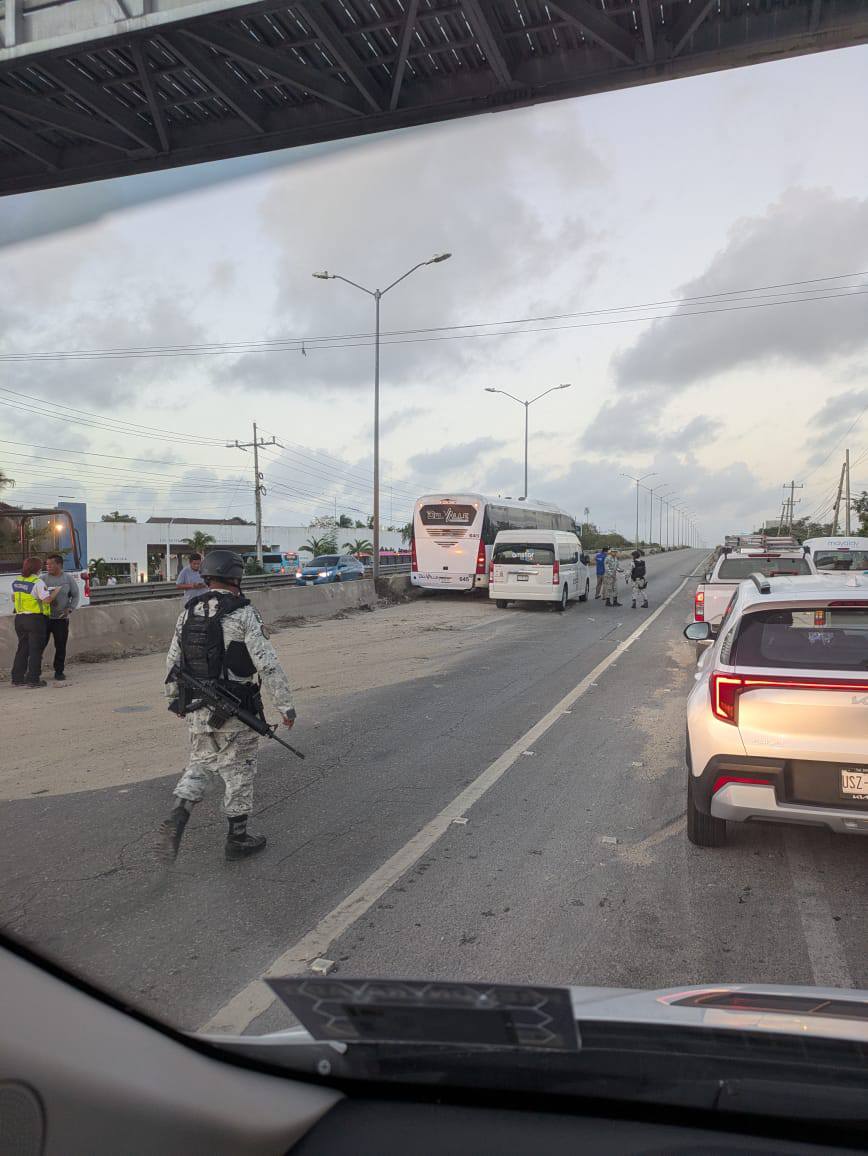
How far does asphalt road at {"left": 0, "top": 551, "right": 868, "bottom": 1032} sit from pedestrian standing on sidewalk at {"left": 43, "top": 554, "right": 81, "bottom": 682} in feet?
18.3

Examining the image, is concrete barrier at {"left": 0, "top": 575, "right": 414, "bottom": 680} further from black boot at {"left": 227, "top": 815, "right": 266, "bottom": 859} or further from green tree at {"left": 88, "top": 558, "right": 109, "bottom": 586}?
green tree at {"left": 88, "top": 558, "right": 109, "bottom": 586}

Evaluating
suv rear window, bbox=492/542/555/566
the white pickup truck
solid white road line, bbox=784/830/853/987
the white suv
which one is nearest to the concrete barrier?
suv rear window, bbox=492/542/555/566

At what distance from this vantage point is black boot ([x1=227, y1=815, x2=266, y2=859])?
4.79 m

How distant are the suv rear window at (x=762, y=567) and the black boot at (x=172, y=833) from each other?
10.1 metres

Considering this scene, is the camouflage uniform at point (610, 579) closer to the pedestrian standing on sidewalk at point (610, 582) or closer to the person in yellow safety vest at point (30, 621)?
the pedestrian standing on sidewalk at point (610, 582)

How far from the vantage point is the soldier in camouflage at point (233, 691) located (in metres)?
4.85

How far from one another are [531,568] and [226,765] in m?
18.3

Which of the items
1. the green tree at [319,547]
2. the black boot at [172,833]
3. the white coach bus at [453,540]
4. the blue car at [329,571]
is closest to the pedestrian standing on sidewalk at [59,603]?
the black boot at [172,833]

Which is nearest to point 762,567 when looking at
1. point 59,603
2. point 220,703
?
point 59,603

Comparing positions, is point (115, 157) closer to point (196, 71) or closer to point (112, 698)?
point (196, 71)

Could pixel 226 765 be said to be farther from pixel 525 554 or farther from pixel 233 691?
pixel 525 554

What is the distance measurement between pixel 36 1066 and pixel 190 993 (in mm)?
2111

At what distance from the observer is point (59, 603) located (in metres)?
11.5

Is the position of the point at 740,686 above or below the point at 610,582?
above
